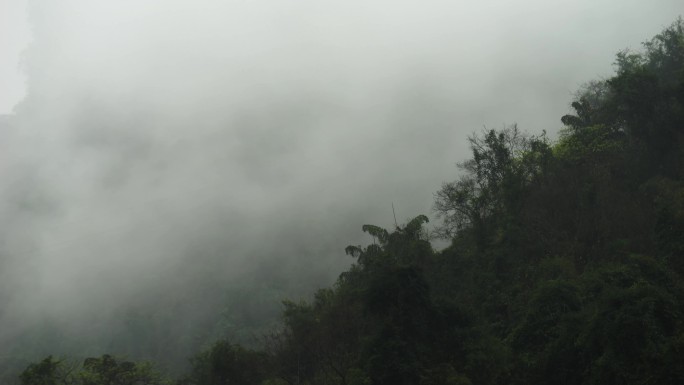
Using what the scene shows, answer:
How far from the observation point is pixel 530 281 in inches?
1339

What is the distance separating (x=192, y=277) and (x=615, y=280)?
529ft

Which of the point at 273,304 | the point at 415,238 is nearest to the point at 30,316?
the point at 273,304

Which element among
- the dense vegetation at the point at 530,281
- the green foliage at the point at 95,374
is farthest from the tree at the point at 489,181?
the green foliage at the point at 95,374

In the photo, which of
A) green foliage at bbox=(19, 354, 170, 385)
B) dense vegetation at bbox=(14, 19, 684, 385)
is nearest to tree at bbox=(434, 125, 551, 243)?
dense vegetation at bbox=(14, 19, 684, 385)

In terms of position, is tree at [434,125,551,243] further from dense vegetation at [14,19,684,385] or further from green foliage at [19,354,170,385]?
green foliage at [19,354,170,385]

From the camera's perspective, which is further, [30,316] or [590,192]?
[30,316]

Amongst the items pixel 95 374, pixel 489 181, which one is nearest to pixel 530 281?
pixel 489 181

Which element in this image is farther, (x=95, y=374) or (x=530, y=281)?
(x=95, y=374)

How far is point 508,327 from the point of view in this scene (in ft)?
101

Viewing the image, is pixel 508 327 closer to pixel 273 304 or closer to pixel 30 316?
pixel 273 304

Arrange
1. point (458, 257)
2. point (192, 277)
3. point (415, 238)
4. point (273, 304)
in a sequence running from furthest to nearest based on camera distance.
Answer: point (192, 277) → point (273, 304) → point (415, 238) → point (458, 257)

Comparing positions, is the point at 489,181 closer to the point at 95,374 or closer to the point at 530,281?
the point at 530,281

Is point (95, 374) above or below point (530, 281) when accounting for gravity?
above

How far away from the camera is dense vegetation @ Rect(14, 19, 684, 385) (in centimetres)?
2242
